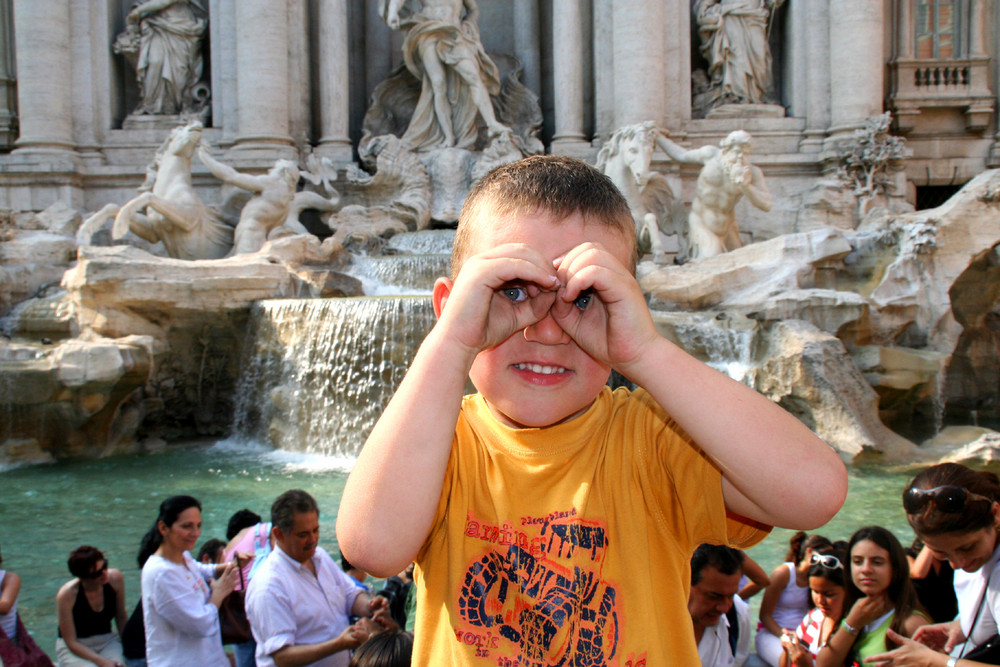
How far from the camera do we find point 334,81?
12422 mm

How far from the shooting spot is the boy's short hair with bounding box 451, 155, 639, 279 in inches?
43.8

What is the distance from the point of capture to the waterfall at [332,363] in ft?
24.7

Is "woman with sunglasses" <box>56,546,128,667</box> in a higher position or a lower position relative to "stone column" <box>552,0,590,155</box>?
lower

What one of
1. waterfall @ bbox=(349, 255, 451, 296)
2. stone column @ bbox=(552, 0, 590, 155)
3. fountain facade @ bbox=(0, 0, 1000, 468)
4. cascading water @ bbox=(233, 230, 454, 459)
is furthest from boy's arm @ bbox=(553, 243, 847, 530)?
stone column @ bbox=(552, 0, 590, 155)

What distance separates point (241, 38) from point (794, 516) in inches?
482

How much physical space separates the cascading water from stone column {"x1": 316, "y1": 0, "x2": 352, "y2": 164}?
15.5 feet

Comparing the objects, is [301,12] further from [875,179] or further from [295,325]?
[875,179]

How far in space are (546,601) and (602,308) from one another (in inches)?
14.8

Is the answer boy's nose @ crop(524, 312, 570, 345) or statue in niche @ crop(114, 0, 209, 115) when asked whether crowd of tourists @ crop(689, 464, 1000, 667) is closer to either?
boy's nose @ crop(524, 312, 570, 345)

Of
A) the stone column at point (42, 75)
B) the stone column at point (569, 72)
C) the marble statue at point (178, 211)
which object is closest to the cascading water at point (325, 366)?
the marble statue at point (178, 211)

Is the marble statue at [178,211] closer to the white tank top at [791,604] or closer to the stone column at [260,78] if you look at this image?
the stone column at [260,78]

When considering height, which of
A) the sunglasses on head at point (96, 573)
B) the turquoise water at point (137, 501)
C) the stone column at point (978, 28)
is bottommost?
the turquoise water at point (137, 501)

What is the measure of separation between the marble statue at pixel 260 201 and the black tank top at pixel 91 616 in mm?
6878

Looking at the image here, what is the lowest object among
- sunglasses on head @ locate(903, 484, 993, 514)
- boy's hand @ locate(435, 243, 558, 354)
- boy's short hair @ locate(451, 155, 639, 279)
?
sunglasses on head @ locate(903, 484, 993, 514)
